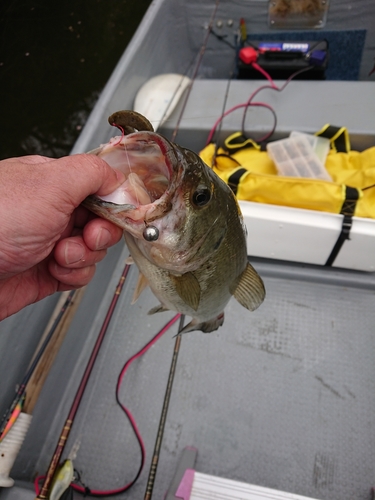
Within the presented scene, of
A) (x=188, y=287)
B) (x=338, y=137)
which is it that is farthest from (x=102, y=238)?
(x=338, y=137)

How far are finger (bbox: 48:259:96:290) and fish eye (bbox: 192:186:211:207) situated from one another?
22.7 inches

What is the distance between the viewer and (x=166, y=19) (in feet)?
11.7

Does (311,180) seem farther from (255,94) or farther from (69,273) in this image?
(69,273)

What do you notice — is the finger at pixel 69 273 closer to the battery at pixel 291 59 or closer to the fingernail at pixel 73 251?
the fingernail at pixel 73 251

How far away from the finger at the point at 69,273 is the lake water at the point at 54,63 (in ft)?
16.3

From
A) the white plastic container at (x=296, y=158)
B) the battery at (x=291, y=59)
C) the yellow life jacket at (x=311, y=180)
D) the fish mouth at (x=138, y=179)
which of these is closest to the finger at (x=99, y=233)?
the fish mouth at (x=138, y=179)

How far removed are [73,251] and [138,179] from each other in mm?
357

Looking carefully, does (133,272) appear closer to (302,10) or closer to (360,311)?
(360,311)

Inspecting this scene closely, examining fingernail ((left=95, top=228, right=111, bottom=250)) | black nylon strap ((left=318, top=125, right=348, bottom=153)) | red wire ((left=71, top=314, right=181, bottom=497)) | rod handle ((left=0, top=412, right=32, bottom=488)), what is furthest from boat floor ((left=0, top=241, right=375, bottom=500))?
fingernail ((left=95, top=228, right=111, bottom=250))

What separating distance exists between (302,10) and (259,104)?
147cm

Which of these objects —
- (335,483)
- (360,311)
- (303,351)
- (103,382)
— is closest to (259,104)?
(360,311)

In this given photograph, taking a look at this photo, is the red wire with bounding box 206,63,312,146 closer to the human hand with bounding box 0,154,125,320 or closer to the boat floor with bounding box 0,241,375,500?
the boat floor with bounding box 0,241,375,500

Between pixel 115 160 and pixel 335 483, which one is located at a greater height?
pixel 115 160

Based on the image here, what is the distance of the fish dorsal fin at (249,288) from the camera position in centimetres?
143
